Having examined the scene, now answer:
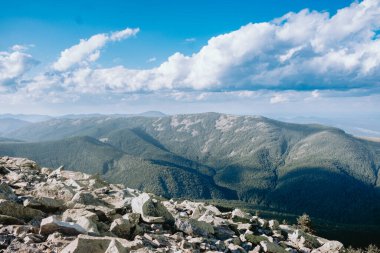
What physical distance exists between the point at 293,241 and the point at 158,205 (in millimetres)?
15107

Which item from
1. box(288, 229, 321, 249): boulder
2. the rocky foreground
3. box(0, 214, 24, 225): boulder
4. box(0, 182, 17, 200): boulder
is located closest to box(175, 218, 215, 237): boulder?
the rocky foreground

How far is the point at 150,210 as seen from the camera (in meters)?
25.3

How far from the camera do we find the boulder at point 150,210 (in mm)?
24406

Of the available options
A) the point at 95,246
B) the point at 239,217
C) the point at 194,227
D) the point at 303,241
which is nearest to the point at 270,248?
the point at 194,227

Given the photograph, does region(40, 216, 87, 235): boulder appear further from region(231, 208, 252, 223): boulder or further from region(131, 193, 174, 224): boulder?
region(231, 208, 252, 223): boulder

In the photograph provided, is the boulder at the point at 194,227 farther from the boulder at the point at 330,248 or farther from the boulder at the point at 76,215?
the boulder at the point at 330,248

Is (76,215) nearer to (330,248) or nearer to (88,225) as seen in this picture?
(88,225)

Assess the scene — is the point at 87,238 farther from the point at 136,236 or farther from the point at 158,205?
the point at 158,205

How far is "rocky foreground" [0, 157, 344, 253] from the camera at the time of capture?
1655 centimetres

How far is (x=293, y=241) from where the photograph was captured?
32156mm

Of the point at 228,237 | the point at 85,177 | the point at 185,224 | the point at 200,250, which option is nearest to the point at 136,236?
the point at 200,250

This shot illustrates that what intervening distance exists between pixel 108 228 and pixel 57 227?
3.65 metres

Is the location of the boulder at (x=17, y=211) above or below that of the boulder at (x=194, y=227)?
above

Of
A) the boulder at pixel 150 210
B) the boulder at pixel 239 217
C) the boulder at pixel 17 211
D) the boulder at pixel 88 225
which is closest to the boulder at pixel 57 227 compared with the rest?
the boulder at pixel 88 225
